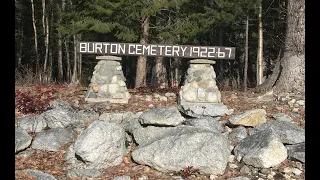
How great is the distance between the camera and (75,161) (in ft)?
20.3

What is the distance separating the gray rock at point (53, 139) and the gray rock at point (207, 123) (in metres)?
2.55

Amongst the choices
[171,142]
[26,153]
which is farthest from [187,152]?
[26,153]

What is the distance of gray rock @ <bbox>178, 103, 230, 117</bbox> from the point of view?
24.9 ft

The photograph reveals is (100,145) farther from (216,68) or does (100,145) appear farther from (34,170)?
(216,68)

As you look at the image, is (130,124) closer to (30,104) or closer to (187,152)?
(187,152)

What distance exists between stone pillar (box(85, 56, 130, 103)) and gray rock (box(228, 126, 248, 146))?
9.99 feet

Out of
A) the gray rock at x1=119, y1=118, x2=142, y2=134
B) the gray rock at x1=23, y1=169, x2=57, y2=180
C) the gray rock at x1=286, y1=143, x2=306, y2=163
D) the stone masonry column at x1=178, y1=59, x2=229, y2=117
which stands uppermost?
the stone masonry column at x1=178, y1=59, x2=229, y2=117

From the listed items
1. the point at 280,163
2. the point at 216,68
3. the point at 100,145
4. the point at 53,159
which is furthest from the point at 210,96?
the point at 216,68

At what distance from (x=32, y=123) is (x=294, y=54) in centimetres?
688

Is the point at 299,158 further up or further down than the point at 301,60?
further down

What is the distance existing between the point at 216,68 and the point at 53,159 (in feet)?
63.0

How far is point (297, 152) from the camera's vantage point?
237 inches

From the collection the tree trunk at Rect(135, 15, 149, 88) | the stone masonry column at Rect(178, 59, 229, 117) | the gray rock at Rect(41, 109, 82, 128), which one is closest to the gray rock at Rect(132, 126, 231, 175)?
the stone masonry column at Rect(178, 59, 229, 117)

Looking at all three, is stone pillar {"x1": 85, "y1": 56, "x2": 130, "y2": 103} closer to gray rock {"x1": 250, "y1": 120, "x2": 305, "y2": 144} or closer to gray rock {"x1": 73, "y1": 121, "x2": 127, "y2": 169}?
gray rock {"x1": 73, "y1": 121, "x2": 127, "y2": 169}
